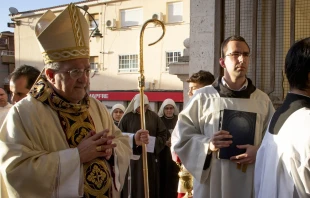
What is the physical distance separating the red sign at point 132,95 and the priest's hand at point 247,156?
54.8 ft

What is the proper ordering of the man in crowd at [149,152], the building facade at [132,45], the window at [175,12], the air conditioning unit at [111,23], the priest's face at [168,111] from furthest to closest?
1. the air conditioning unit at [111,23]
2. the building facade at [132,45]
3. the window at [175,12]
4. the priest's face at [168,111]
5. the man in crowd at [149,152]

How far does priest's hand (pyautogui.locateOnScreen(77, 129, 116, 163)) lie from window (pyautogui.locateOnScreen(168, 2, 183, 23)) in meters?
18.0

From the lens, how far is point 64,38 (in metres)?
2.53

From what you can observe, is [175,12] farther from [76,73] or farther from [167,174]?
[76,73]

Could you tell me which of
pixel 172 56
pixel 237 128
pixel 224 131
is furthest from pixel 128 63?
pixel 224 131

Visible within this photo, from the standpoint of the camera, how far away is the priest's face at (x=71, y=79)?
8.02 feet

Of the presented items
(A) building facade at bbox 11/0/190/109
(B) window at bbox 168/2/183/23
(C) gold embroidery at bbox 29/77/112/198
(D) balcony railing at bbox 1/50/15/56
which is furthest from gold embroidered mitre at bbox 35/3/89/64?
(D) balcony railing at bbox 1/50/15/56

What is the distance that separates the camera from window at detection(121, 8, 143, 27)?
21.5m

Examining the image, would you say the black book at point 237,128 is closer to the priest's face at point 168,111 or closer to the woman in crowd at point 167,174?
the woman in crowd at point 167,174

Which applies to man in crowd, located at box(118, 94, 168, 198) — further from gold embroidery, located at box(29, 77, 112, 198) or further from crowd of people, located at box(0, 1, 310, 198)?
gold embroidery, located at box(29, 77, 112, 198)

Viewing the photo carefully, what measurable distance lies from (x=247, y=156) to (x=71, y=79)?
1465 mm

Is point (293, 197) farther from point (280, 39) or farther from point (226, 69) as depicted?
point (280, 39)

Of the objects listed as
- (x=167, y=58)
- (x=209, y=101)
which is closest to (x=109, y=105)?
(x=167, y=58)

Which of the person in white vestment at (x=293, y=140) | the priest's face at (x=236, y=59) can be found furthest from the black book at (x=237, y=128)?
the person in white vestment at (x=293, y=140)
